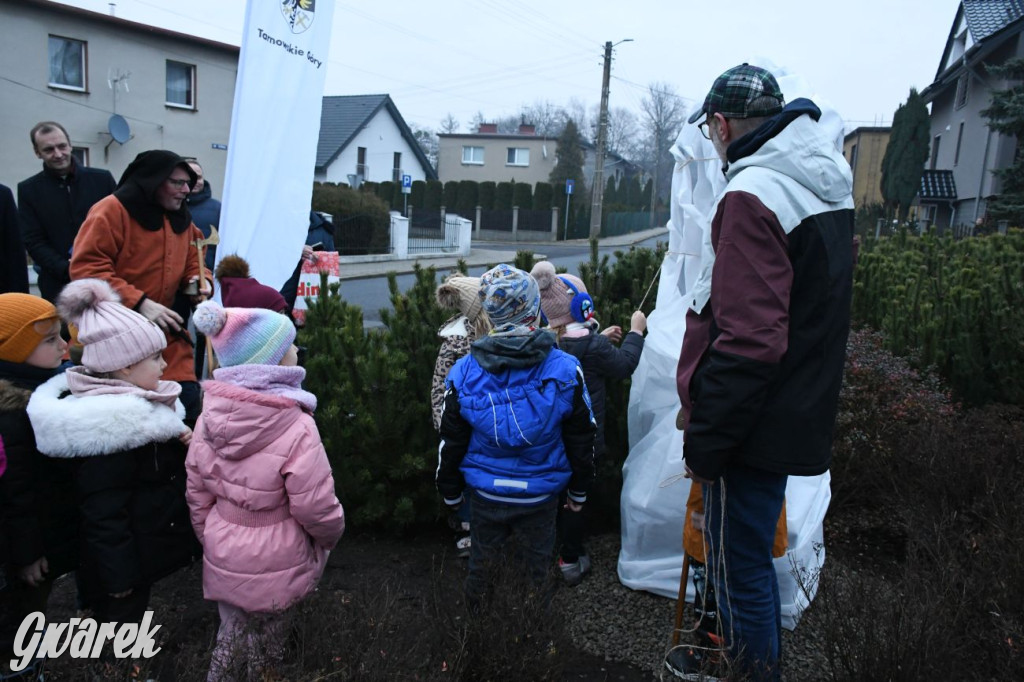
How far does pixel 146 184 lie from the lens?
346cm

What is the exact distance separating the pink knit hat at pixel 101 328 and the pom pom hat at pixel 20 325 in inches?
4.6

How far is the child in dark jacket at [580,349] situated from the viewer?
135 inches

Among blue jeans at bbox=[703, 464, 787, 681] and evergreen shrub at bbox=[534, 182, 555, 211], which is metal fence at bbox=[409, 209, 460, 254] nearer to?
evergreen shrub at bbox=[534, 182, 555, 211]

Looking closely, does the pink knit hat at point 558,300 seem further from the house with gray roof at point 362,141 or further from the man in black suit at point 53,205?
the house with gray roof at point 362,141

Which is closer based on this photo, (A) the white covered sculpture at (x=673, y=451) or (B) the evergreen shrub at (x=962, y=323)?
(A) the white covered sculpture at (x=673, y=451)

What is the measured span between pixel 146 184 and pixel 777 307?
9.35ft

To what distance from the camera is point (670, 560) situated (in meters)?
3.38

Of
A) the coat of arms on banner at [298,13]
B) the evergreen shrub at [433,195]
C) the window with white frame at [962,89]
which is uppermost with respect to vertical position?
the window with white frame at [962,89]

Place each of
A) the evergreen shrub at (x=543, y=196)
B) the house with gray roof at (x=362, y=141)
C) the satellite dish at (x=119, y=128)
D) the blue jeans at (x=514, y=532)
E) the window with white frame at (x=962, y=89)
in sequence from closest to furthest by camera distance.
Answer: the blue jeans at (x=514, y=532) → the satellite dish at (x=119, y=128) → the window with white frame at (x=962, y=89) → the house with gray roof at (x=362, y=141) → the evergreen shrub at (x=543, y=196)

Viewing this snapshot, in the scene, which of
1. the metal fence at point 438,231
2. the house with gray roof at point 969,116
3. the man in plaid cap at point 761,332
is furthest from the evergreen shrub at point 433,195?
the man in plaid cap at point 761,332

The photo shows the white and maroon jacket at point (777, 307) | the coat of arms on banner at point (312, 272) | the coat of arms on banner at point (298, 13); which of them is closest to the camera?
the white and maroon jacket at point (777, 307)

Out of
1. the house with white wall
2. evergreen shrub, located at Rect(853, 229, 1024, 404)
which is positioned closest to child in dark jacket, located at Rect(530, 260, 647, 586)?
evergreen shrub, located at Rect(853, 229, 1024, 404)

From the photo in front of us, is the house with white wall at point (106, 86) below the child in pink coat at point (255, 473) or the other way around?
the other way around

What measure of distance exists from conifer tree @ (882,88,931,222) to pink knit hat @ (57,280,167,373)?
1215 inches
